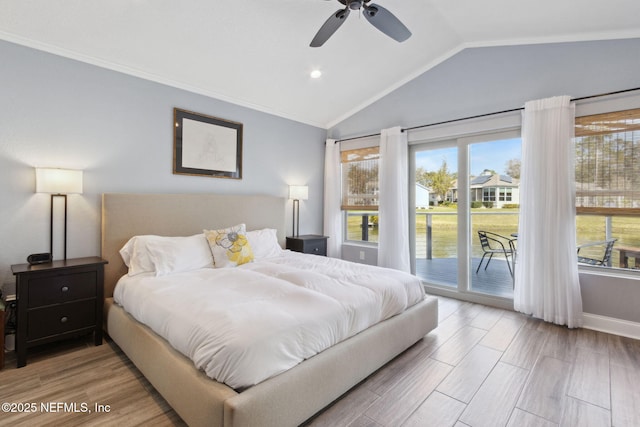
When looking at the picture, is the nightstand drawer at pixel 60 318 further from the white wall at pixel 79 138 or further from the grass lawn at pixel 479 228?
the grass lawn at pixel 479 228

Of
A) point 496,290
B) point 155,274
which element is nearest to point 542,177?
point 496,290

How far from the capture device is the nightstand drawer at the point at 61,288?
2309 mm

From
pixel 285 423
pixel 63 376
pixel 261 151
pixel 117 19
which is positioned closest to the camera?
pixel 285 423

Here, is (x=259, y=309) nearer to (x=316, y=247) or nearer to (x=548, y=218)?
(x=316, y=247)

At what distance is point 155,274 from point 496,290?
150 inches

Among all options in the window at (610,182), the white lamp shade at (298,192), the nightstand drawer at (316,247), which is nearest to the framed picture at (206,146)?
the white lamp shade at (298,192)

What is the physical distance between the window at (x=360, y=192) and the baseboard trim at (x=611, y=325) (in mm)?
2659

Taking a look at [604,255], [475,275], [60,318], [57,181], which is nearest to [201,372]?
[60,318]

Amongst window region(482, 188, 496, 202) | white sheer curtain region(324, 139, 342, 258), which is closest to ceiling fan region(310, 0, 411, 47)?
window region(482, 188, 496, 202)

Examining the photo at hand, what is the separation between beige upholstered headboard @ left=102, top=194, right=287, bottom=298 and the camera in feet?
9.60

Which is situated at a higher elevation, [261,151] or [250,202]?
[261,151]

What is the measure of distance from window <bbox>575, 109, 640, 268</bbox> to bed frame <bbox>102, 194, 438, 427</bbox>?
6.12ft

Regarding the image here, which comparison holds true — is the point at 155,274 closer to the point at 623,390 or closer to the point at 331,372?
the point at 331,372

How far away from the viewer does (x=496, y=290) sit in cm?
373
